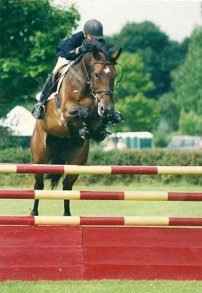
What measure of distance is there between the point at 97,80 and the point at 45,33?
26288mm

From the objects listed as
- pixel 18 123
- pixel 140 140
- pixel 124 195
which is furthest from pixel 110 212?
pixel 140 140

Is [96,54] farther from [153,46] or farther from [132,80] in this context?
[153,46]

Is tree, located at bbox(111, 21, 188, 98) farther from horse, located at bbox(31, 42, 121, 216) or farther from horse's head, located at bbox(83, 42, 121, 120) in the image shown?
horse's head, located at bbox(83, 42, 121, 120)

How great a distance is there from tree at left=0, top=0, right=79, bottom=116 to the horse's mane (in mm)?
24819

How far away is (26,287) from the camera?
21.5 ft

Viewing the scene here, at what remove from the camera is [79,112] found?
9969 millimetres

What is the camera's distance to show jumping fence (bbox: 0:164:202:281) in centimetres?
687

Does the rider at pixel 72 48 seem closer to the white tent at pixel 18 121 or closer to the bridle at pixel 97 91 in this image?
the bridle at pixel 97 91

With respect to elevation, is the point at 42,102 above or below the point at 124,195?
above

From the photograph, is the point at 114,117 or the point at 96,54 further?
the point at 96,54

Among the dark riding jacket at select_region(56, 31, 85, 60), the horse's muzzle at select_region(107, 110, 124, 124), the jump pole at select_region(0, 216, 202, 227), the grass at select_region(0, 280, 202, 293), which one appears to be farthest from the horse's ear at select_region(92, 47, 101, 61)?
the grass at select_region(0, 280, 202, 293)

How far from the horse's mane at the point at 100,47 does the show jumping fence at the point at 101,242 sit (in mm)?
3195

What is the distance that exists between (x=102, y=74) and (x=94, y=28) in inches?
28.1

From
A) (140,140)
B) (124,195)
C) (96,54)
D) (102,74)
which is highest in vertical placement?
(140,140)
